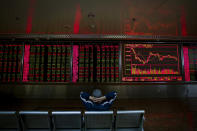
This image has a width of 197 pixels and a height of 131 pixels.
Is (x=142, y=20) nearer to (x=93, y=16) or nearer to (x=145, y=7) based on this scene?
(x=145, y=7)

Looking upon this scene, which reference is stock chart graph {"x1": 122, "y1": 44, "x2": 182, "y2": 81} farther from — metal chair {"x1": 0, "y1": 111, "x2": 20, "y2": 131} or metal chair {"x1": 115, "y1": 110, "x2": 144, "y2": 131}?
metal chair {"x1": 0, "y1": 111, "x2": 20, "y2": 131}

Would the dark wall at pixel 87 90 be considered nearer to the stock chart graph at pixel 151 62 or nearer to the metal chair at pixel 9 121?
the stock chart graph at pixel 151 62

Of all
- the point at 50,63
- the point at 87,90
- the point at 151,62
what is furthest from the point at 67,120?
the point at 151,62

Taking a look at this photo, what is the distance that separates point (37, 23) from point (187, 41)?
4.34 metres

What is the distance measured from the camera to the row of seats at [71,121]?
4.03 ft

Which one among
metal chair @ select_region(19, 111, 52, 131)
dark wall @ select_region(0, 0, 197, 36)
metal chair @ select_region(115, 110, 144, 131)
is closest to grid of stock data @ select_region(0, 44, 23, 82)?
dark wall @ select_region(0, 0, 197, 36)

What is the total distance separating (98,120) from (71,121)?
0.29 metres

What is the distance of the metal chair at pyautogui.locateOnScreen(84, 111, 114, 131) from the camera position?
1.23 meters

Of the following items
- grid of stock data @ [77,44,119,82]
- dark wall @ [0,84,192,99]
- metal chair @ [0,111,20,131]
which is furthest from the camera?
grid of stock data @ [77,44,119,82]

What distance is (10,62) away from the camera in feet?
12.2

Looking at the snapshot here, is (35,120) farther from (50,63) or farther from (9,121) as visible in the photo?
(50,63)

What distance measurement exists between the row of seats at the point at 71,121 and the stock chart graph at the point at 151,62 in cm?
252

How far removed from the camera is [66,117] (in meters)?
1.27

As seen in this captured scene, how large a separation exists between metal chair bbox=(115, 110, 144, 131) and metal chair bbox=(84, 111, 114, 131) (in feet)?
0.27
